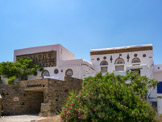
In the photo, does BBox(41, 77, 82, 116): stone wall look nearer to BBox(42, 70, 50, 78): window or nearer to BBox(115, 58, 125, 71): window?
BBox(42, 70, 50, 78): window

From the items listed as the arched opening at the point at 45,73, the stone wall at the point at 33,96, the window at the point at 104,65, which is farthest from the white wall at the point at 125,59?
the stone wall at the point at 33,96

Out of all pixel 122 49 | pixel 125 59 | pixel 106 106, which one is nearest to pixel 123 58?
pixel 125 59

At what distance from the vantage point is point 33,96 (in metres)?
17.4

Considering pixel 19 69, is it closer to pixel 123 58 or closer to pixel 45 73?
pixel 45 73

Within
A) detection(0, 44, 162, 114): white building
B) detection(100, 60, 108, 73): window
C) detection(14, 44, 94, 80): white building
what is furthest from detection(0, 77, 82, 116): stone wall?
detection(100, 60, 108, 73): window

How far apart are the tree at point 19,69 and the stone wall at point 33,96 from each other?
5852 millimetres

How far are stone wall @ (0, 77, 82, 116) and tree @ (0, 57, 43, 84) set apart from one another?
5.85 metres

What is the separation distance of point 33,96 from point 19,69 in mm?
7619

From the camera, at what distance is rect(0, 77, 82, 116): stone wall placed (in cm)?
1462

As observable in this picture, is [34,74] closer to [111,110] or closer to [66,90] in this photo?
[66,90]

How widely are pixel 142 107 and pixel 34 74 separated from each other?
1975 centimetres

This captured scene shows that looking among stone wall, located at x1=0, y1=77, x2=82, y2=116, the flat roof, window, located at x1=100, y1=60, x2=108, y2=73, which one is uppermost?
the flat roof

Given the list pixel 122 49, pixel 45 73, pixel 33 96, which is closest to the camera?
pixel 33 96

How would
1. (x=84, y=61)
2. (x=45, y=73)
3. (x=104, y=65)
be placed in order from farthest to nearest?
(x=104, y=65) < (x=45, y=73) < (x=84, y=61)
